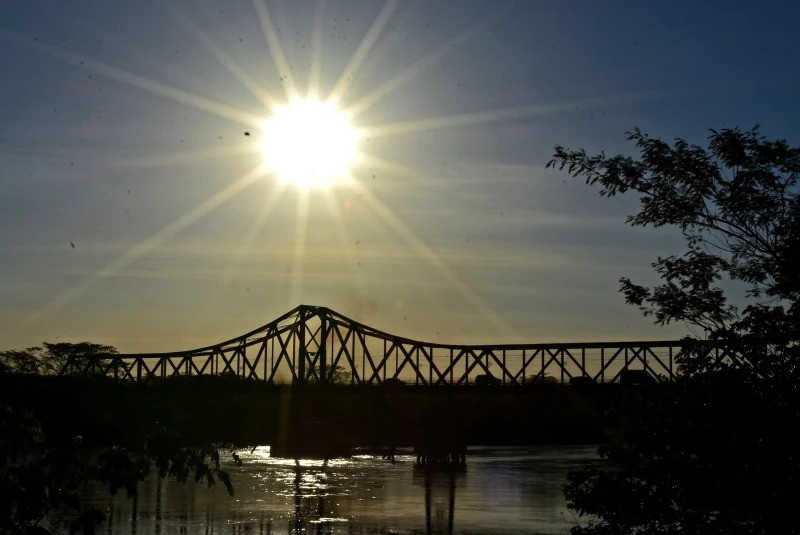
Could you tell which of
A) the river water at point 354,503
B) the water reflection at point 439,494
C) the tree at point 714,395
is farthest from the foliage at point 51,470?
the water reflection at point 439,494

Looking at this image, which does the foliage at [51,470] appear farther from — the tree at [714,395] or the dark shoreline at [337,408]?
the dark shoreline at [337,408]

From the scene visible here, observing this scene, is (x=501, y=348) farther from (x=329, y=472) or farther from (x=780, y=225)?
(x=780, y=225)

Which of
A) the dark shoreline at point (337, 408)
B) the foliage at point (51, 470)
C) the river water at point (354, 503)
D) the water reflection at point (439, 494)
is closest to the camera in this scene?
the foliage at point (51, 470)

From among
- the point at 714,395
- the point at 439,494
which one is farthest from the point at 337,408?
the point at 714,395

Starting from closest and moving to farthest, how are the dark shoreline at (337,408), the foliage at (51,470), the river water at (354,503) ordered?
1. the foliage at (51,470)
2. the river water at (354,503)
3. the dark shoreline at (337,408)

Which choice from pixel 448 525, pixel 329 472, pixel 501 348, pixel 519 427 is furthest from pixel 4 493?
pixel 519 427

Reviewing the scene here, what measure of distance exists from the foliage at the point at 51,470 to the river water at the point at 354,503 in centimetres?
2850

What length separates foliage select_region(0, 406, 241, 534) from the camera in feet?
39.3

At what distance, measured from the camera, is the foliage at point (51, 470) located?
1199 cm

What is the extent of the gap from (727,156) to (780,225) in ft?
6.88

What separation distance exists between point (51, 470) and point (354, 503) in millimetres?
49327

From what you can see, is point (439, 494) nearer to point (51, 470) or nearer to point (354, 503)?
point (354, 503)

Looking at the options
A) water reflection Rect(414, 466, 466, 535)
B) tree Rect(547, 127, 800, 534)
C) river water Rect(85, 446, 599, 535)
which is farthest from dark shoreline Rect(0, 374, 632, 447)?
tree Rect(547, 127, 800, 534)

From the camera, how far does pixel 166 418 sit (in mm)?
16703
